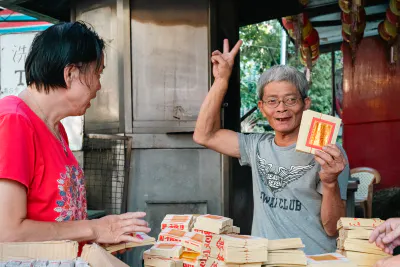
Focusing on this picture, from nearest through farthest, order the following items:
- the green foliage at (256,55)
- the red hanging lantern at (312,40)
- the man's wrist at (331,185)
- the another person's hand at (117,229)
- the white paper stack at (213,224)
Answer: the another person's hand at (117,229)
the white paper stack at (213,224)
the man's wrist at (331,185)
the red hanging lantern at (312,40)
the green foliage at (256,55)

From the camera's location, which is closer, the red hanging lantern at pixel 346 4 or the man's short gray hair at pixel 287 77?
the man's short gray hair at pixel 287 77

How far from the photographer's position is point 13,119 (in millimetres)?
1617

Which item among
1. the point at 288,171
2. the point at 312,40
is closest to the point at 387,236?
the point at 288,171

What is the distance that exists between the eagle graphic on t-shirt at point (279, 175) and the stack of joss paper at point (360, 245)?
53 centimetres

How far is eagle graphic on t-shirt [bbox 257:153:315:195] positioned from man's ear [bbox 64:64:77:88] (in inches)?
49.6

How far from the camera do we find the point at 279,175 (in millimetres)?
2492

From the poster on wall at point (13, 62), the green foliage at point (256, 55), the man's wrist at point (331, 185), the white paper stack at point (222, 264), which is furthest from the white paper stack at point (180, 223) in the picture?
the green foliage at point (256, 55)

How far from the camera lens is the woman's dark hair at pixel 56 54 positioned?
5.81 feet

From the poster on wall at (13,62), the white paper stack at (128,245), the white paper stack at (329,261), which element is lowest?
the white paper stack at (329,261)

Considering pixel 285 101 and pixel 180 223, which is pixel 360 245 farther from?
pixel 285 101

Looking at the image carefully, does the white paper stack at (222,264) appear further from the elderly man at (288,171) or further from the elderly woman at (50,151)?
the elderly man at (288,171)

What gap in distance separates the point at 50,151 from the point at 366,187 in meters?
7.36

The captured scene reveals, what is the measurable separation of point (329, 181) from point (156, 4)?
11.9ft

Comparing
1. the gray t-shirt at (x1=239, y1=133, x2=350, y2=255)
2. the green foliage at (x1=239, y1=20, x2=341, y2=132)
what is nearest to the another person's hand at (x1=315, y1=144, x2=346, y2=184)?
the gray t-shirt at (x1=239, y1=133, x2=350, y2=255)
